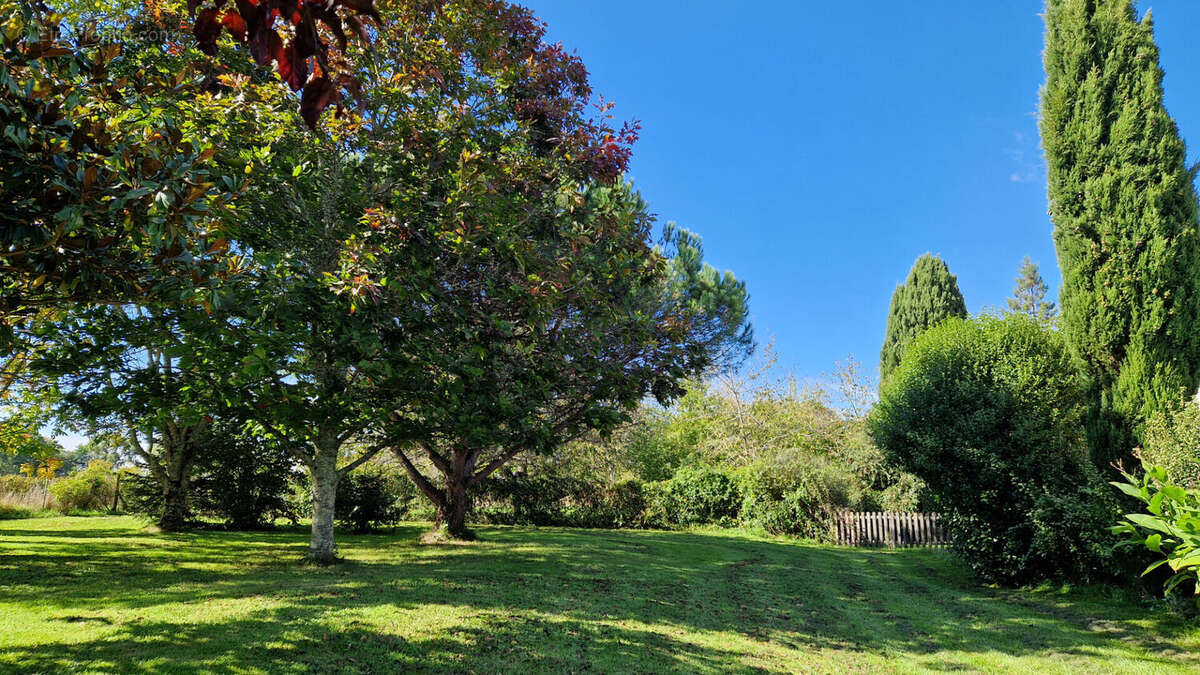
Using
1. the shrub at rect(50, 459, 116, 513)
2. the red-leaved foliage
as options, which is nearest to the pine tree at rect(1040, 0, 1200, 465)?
A: the red-leaved foliage

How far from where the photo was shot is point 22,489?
20.5 meters

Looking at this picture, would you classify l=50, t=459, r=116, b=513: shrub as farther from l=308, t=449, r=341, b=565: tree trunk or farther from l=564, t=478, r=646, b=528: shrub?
l=308, t=449, r=341, b=565: tree trunk

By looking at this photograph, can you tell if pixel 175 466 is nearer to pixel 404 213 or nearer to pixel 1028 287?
pixel 404 213

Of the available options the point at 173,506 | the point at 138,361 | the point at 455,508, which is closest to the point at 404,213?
the point at 138,361

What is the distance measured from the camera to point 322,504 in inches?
376

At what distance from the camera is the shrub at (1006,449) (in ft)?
30.7

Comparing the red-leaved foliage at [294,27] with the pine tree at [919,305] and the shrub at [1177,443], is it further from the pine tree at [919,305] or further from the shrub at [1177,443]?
the pine tree at [919,305]

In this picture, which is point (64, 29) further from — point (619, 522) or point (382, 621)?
point (619, 522)

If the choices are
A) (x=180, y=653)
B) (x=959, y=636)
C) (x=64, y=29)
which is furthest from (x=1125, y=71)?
(x=64, y=29)

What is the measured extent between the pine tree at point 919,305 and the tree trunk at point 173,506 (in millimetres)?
23921

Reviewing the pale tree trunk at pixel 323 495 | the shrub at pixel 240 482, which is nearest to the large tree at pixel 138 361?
the pale tree trunk at pixel 323 495

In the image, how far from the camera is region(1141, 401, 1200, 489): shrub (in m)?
7.23

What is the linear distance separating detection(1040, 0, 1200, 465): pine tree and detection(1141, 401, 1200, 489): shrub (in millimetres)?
278

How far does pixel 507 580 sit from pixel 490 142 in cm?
683
